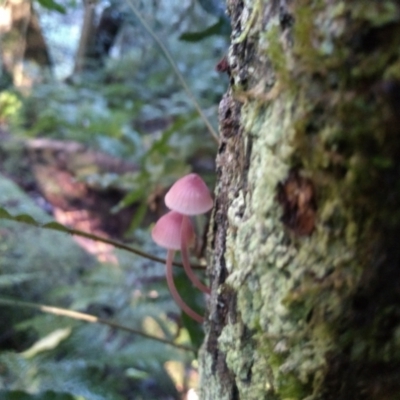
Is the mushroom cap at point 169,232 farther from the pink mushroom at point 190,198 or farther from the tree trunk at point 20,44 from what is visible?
the tree trunk at point 20,44

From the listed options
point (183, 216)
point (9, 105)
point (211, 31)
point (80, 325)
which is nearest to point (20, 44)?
point (9, 105)

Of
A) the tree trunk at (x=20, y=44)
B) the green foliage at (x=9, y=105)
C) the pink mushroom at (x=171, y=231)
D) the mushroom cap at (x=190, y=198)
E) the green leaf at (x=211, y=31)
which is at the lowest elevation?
the pink mushroom at (x=171, y=231)

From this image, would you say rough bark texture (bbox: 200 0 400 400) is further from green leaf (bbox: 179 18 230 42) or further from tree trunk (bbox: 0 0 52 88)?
tree trunk (bbox: 0 0 52 88)

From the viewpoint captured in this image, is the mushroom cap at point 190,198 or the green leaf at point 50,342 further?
the green leaf at point 50,342

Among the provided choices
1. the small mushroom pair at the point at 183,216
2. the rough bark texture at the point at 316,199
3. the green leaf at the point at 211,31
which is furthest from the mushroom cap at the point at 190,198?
the green leaf at the point at 211,31

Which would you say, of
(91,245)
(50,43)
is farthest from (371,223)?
(50,43)

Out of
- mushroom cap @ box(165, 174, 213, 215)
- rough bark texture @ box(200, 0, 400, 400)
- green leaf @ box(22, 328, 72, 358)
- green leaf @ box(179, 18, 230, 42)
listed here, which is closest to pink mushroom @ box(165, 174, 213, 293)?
mushroom cap @ box(165, 174, 213, 215)
